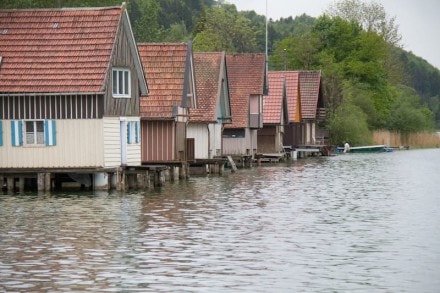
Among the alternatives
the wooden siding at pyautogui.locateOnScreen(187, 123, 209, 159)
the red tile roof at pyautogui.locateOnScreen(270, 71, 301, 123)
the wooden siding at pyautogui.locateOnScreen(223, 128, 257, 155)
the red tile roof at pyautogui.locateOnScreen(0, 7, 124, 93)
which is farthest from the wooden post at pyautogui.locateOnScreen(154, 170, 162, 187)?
the red tile roof at pyautogui.locateOnScreen(270, 71, 301, 123)

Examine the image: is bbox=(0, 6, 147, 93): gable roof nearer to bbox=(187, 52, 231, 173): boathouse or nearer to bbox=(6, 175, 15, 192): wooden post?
bbox=(6, 175, 15, 192): wooden post

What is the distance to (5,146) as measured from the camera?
150 ft

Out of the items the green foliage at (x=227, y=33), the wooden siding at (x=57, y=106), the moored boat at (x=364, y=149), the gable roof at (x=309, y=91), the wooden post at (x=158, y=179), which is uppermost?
the green foliage at (x=227, y=33)

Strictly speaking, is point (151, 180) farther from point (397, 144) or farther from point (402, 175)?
point (397, 144)

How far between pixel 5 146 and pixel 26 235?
16747 millimetres

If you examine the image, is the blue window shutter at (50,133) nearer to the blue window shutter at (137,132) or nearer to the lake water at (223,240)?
the lake water at (223,240)

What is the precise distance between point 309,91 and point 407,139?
32187mm

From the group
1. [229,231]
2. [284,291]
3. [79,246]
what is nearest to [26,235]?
[79,246]

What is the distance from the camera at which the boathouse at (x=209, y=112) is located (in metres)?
62.8

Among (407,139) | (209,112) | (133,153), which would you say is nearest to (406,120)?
(407,139)

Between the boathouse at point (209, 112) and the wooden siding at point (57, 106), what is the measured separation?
14297 mm

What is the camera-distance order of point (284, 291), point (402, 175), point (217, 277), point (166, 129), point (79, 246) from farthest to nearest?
1. point (402, 175)
2. point (166, 129)
3. point (79, 246)
4. point (217, 277)
5. point (284, 291)

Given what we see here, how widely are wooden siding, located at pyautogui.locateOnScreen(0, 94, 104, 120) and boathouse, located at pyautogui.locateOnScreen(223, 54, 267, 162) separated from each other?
2730 cm

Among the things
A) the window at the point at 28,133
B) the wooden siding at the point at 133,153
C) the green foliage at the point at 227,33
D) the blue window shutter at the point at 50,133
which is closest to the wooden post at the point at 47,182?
the blue window shutter at the point at 50,133
